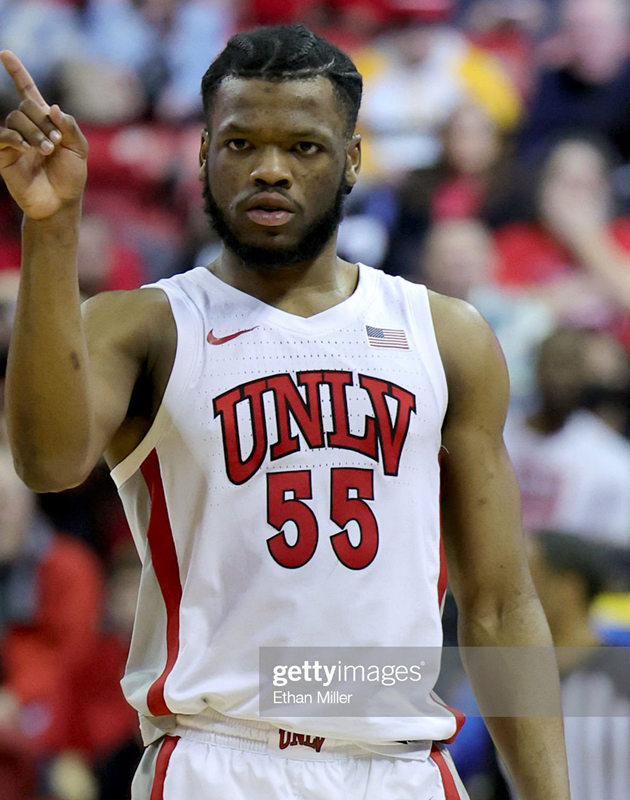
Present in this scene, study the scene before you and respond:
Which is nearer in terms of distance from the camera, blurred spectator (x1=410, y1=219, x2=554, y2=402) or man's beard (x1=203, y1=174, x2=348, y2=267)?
man's beard (x1=203, y1=174, x2=348, y2=267)

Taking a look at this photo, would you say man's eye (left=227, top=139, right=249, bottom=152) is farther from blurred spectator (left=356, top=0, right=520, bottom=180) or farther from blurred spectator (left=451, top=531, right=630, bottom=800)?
blurred spectator (left=356, top=0, right=520, bottom=180)

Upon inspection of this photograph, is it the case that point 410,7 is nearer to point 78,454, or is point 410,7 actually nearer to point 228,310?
point 228,310

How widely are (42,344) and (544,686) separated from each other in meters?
1.25

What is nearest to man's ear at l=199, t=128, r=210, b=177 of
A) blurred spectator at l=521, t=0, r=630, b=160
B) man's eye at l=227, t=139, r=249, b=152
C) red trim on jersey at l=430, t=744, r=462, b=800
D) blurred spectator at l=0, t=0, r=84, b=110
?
man's eye at l=227, t=139, r=249, b=152

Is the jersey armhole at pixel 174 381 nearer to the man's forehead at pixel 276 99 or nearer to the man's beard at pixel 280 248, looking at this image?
the man's beard at pixel 280 248

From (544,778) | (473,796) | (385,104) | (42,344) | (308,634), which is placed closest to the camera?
(42,344)

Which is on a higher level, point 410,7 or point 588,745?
point 410,7

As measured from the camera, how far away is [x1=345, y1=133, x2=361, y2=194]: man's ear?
2.65 meters

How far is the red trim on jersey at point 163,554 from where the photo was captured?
245 centimetres

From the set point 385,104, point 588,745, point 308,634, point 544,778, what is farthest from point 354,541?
point 385,104

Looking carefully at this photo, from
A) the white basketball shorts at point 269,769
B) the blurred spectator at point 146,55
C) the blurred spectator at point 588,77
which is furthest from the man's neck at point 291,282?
the blurred spectator at point 588,77

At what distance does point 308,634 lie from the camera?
238 centimetres

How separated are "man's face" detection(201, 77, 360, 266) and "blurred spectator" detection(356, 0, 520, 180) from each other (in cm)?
347

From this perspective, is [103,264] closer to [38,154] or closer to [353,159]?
[353,159]
